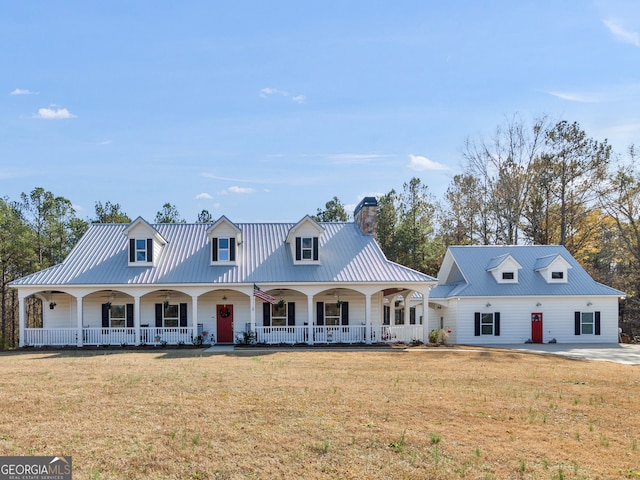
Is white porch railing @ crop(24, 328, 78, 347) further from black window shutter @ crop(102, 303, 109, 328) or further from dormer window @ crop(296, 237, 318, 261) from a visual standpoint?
dormer window @ crop(296, 237, 318, 261)

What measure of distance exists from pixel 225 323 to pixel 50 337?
811cm

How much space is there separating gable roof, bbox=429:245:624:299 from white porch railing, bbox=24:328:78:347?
19.7m

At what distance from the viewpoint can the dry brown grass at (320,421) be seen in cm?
831

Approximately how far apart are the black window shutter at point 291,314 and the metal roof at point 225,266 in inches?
75.8

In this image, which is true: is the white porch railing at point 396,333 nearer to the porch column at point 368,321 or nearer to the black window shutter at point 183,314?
the porch column at point 368,321

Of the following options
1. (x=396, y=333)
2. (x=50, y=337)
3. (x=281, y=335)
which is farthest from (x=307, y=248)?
Answer: (x=50, y=337)

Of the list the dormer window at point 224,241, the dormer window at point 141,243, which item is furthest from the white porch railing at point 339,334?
the dormer window at point 141,243

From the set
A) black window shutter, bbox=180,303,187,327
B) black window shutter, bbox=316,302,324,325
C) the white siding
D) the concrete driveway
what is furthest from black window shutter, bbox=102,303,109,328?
the concrete driveway

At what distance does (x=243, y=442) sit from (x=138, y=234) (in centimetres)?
2054

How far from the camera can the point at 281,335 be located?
27.0 m

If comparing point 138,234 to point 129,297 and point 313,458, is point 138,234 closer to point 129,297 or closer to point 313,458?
point 129,297

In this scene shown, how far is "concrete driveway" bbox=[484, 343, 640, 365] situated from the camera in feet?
79.9

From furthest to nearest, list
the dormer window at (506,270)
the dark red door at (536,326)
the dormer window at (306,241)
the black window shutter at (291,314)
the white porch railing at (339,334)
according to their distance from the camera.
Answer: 1. the dormer window at (506,270)
2. the dark red door at (536,326)
3. the dormer window at (306,241)
4. the black window shutter at (291,314)
5. the white porch railing at (339,334)

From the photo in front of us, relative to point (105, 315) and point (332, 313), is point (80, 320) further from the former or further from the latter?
point (332, 313)
